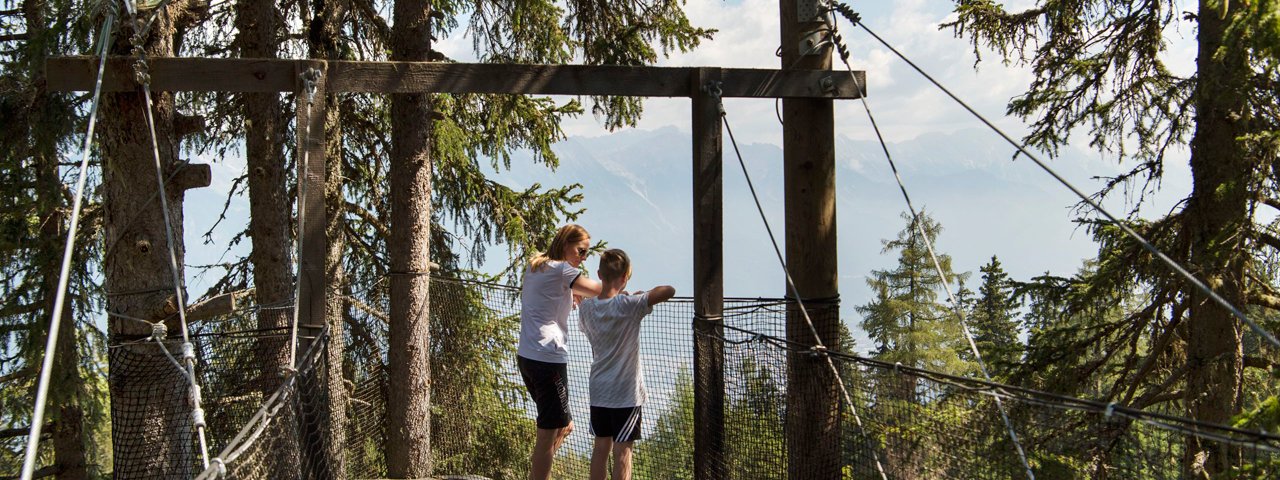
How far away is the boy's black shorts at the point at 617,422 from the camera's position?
12.9 ft

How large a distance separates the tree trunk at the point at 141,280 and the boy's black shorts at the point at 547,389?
187 cm

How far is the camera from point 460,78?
4.22m

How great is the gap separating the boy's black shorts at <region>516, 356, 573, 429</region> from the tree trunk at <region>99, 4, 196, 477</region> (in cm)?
187

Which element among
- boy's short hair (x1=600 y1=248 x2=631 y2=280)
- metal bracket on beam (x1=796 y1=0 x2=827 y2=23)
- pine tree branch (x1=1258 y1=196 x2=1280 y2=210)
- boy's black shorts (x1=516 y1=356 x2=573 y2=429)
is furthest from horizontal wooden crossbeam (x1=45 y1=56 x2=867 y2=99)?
pine tree branch (x1=1258 y1=196 x2=1280 y2=210)

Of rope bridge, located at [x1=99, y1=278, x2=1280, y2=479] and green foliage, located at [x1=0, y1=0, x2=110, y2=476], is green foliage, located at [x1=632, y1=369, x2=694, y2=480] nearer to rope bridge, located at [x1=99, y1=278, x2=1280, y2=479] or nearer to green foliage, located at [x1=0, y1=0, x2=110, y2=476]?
rope bridge, located at [x1=99, y1=278, x2=1280, y2=479]

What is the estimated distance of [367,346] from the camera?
8.52 metres

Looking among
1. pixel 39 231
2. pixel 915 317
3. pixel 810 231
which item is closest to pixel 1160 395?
pixel 810 231

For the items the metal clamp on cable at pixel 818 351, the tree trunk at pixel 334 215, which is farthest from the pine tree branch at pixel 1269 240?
the tree trunk at pixel 334 215

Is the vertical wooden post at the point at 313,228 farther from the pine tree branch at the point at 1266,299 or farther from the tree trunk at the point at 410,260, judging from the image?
the pine tree branch at the point at 1266,299

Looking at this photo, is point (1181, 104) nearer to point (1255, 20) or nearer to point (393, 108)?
point (1255, 20)

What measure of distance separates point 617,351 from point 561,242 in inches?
21.4

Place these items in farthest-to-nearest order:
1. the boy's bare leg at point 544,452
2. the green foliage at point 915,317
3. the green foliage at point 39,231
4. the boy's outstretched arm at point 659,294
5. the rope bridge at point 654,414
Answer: the green foliage at point 915,317 < the green foliage at point 39,231 < the boy's bare leg at point 544,452 < the boy's outstretched arm at point 659,294 < the rope bridge at point 654,414

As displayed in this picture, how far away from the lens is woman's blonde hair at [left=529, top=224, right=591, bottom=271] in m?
4.09

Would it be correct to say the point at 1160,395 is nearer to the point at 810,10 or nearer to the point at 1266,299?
the point at 1266,299
